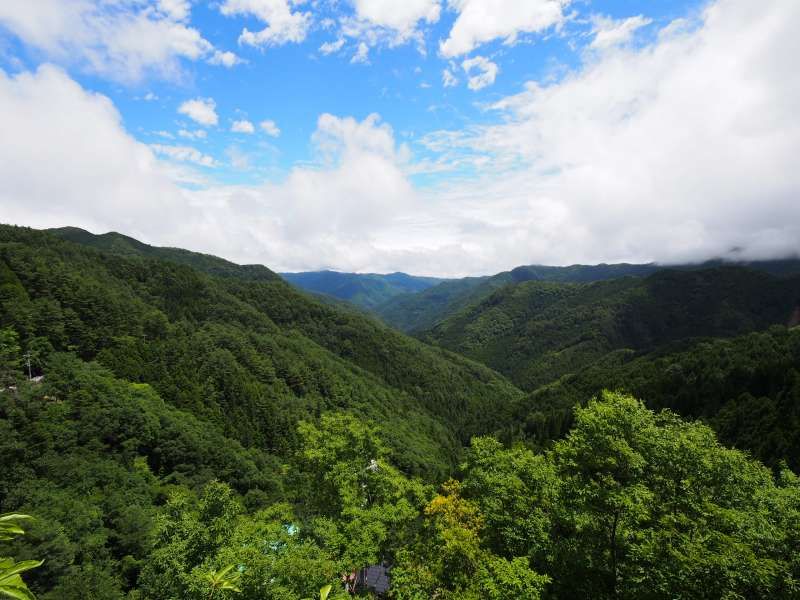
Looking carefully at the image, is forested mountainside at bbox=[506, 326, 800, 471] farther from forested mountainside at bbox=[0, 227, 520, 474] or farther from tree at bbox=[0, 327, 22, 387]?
tree at bbox=[0, 327, 22, 387]

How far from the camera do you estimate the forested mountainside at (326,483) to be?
56.2 feet

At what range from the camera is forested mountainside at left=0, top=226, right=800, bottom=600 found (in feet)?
56.2

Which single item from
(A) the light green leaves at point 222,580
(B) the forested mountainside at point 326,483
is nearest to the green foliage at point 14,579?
(B) the forested mountainside at point 326,483

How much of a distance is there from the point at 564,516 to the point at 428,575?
797 centimetres

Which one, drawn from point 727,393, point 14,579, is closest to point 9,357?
point 14,579

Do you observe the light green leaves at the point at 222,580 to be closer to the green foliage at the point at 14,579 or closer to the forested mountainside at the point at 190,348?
the green foliage at the point at 14,579

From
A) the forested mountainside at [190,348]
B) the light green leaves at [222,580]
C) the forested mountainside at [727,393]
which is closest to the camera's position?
the light green leaves at [222,580]

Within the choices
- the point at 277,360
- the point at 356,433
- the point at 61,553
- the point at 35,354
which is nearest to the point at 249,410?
the point at 277,360

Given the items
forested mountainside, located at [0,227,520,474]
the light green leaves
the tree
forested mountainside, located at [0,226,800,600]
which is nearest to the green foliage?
forested mountainside, located at [0,226,800,600]

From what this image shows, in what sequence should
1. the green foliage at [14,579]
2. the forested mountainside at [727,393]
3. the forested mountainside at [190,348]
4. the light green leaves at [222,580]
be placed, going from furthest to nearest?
the forested mountainside at [190,348], the forested mountainside at [727,393], the light green leaves at [222,580], the green foliage at [14,579]

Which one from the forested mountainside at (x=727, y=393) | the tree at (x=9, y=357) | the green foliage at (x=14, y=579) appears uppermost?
the green foliage at (x=14, y=579)

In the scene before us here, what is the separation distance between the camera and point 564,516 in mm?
21312

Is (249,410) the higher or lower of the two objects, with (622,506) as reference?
lower

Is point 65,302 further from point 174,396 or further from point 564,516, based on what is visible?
point 564,516
